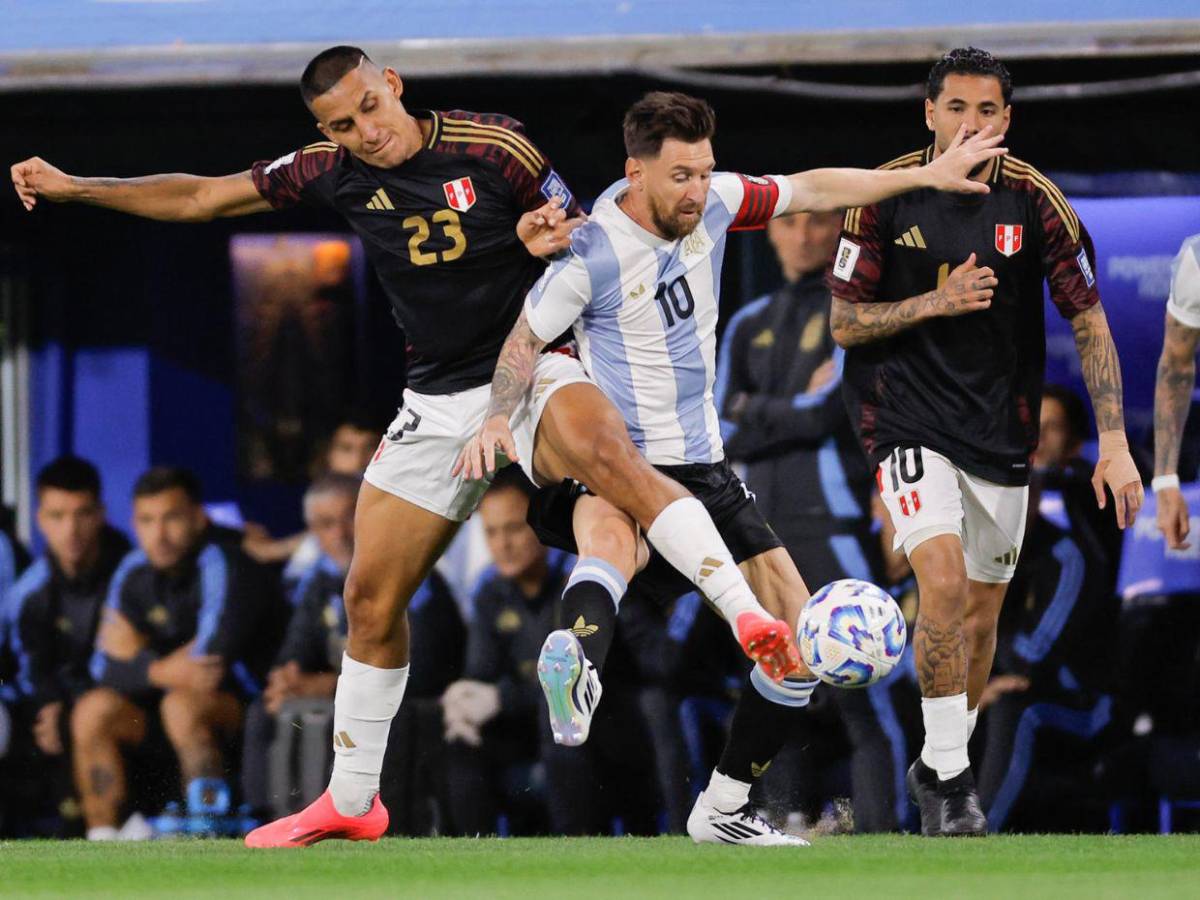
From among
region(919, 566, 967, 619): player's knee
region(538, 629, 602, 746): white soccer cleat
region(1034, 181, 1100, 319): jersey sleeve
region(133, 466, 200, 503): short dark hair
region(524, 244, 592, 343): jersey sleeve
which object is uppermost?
region(1034, 181, 1100, 319): jersey sleeve

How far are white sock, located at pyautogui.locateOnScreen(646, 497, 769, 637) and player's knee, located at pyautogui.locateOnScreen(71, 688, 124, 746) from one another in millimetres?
3245

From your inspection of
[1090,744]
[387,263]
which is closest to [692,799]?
[1090,744]

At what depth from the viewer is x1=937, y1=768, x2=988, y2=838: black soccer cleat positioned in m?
7.37

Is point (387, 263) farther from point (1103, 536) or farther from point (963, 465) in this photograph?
point (1103, 536)

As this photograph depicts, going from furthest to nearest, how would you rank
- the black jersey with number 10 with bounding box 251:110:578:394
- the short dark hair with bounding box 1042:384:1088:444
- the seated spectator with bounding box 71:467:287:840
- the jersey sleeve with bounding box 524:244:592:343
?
the seated spectator with bounding box 71:467:287:840 < the short dark hair with bounding box 1042:384:1088:444 < the black jersey with number 10 with bounding box 251:110:578:394 < the jersey sleeve with bounding box 524:244:592:343

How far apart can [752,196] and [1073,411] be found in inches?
90.3

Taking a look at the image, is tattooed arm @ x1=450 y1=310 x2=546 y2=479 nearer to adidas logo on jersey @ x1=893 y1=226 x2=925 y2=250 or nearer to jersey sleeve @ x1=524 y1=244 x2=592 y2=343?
jersey sleeve @ x1=524 y1=244 x2=592 y2=343

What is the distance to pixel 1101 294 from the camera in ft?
29.0

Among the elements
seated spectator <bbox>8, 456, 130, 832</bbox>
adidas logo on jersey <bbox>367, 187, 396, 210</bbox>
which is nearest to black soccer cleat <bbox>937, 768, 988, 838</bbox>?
adidas logo on jersey <bbox>367, 187, 396, 210</bbox>

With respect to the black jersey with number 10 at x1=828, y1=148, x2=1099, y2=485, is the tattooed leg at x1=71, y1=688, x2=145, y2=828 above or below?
below

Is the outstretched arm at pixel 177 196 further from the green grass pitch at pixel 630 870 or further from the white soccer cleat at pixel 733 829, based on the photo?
the white soccer cleat at pixel 733 829

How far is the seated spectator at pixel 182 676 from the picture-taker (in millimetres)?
9039

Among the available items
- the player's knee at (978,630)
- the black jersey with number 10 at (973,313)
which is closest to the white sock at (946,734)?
the player's knee at (978,630)

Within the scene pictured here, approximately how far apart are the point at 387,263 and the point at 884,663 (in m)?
1.96
